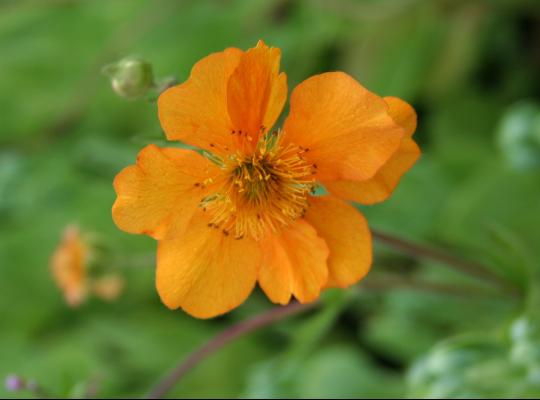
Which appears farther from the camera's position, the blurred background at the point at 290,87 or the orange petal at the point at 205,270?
the blurred background at the point at 290,87

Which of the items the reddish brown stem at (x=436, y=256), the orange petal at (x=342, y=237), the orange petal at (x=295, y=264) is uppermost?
the orange petal at (x=342, y=237)

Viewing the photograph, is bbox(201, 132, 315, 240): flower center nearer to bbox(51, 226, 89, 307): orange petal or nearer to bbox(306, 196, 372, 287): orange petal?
bbox(306, 196, 372, 287): orange petal

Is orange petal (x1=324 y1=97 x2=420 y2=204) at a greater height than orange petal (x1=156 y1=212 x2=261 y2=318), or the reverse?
orange petal (x1=324 y1=97 x2=420 y2=204)

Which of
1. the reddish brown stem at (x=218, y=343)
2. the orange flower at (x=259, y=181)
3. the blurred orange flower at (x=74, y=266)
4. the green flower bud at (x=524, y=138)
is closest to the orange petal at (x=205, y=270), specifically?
the orange flower at (x=259, y=181)

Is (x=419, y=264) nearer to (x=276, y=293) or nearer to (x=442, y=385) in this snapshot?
(x=442, y=385)

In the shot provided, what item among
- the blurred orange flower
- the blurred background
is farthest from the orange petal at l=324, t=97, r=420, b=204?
the blurred orange flower

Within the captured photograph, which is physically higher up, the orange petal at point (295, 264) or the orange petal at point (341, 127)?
the orange petal at point (341, 127)

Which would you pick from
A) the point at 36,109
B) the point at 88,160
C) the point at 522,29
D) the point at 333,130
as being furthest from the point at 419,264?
the point at 36,109

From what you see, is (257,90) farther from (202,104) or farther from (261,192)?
(261,192)

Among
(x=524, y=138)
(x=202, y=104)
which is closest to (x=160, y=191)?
(x=202, y=104)

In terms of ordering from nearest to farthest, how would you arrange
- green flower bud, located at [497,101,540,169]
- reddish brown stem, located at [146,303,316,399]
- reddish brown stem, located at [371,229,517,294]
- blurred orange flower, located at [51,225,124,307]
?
1. reddish brown stem, located at [371,229,517,294]
2. reddish brown stem, located at [146,303,316,399]
3. green flower bud, located at [497,101,540,169]
4. blurred orange flower, located at [51,225,124,307]

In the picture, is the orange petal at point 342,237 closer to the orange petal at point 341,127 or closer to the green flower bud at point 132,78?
the orange petal at point 341,127
